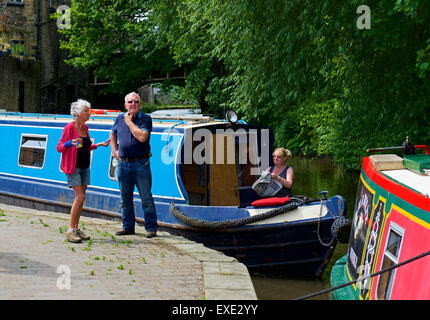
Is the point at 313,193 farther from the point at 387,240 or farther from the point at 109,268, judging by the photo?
the point at 387,240

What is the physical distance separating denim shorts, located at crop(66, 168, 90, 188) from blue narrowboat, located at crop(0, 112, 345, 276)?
217 centimetres

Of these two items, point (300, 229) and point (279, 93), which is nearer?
point (300, 229)

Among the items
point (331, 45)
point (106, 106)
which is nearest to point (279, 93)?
point (331, 45)

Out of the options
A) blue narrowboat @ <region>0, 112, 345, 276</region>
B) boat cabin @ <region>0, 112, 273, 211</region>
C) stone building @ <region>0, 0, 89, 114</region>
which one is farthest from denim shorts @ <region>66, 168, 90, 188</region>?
stone building @ <region>0, 0, 89, 114</region>

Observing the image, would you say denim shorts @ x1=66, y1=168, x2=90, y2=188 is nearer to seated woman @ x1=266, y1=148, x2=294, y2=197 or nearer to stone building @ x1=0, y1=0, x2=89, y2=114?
seated woman @ x1=266, y1=148, x2=294, y2=197

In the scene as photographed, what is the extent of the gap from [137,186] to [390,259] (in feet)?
12.5

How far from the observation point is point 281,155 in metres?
9.10

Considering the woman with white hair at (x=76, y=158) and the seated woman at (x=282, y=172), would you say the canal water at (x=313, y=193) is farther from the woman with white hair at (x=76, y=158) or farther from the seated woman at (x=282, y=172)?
the woman with white hair at (x=76, y=158)

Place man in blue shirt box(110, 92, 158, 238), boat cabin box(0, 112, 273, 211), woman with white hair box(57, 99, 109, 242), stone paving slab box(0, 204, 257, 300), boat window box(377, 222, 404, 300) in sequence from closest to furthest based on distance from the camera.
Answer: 1. boat window box(377, 222, 404, 300)
2. stone paving slab box(0, 204, 257, 300)
3. woman with white hair box(57, 99, 109, 242)
4. man in blue shirt box(110, 92, 158, 238)
5. boat cabin box(0, 112, 273, 211)

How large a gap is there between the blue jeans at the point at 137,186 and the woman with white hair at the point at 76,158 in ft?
1.68

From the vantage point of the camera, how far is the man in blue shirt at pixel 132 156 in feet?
24.3

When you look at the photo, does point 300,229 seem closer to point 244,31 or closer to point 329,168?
point 244,31

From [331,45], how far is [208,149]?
2.98m

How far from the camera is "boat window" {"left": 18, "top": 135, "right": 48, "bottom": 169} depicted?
12301 millimetres
